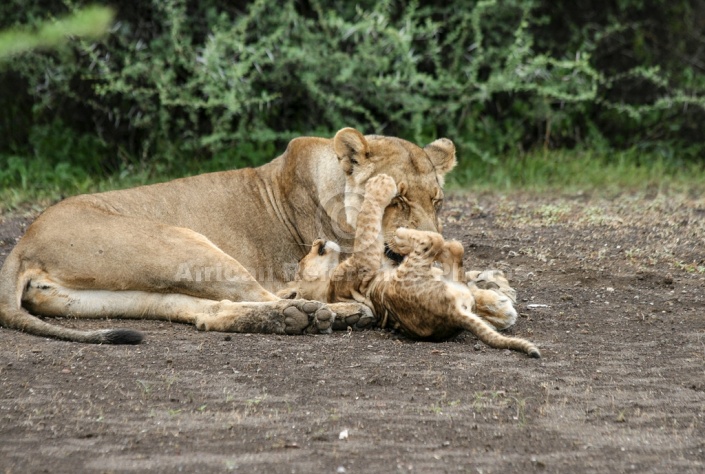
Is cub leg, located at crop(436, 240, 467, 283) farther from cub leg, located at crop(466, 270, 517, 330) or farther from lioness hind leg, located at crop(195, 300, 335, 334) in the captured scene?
lioness hind leg, located at crop(195, 300, 335, 334)

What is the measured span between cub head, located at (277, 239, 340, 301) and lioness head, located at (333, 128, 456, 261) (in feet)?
0.57

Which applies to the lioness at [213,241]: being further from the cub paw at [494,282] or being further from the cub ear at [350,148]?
the cub paw at [494,282]

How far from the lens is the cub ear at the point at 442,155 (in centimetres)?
539

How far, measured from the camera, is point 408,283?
4414mm

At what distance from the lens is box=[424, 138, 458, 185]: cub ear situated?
5391 millimetres

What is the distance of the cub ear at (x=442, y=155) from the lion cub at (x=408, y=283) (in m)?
0.58

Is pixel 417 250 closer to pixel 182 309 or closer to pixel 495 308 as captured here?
pixel 495 308

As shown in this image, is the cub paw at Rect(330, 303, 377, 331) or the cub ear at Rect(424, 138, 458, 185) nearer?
the cub paw at Rect(330, 303, 377, 331)

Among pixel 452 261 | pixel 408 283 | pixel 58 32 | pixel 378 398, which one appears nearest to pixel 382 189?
pixel 452 261

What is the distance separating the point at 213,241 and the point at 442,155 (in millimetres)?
1271

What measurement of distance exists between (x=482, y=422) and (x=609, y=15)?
7344 mm

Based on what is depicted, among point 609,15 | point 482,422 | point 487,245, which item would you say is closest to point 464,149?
point 609,15

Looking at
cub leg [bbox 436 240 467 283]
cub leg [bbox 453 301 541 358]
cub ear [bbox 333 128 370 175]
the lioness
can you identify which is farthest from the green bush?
cub leg [bbox 453 301 541 358]

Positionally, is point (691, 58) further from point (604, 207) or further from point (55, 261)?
point (55, 261)
